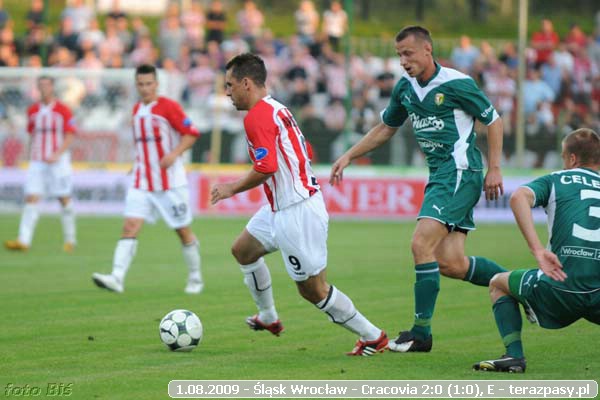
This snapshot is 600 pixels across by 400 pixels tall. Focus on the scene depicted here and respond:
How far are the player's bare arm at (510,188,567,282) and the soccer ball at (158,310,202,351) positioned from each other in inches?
107

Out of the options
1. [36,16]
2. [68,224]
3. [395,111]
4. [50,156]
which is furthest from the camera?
[36,16]

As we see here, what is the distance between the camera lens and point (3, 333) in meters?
8.73

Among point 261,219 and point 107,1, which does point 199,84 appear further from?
point 261,219

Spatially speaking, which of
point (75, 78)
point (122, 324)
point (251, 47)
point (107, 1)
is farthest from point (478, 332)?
point (107, 1)

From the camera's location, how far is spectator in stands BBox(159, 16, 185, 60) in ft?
88.3

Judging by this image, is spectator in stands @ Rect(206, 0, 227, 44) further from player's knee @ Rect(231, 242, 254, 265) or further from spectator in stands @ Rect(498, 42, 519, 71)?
player's knee @ Rect(231, 242, 254, 265)

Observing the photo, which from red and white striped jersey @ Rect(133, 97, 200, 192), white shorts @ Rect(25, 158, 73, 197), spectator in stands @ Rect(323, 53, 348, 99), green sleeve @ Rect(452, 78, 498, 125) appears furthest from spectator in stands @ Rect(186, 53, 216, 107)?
green sleeve @ Rect(452, 78, 498, 125)

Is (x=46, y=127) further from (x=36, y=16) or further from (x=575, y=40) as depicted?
(x=575, y=40)

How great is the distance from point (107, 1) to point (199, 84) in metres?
13.8

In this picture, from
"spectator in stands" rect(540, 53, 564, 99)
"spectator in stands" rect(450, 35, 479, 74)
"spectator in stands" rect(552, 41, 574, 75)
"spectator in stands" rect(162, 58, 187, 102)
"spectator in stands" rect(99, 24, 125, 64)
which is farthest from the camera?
"spectator in stands" rect(99, 24, 125, 64)

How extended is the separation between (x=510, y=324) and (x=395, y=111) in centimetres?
231

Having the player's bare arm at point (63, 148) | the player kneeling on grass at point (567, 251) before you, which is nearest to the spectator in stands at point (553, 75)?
the player's bare arm at point (63, 148)

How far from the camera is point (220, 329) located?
9078mm

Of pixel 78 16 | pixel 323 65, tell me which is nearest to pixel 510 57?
pixel 323 65
